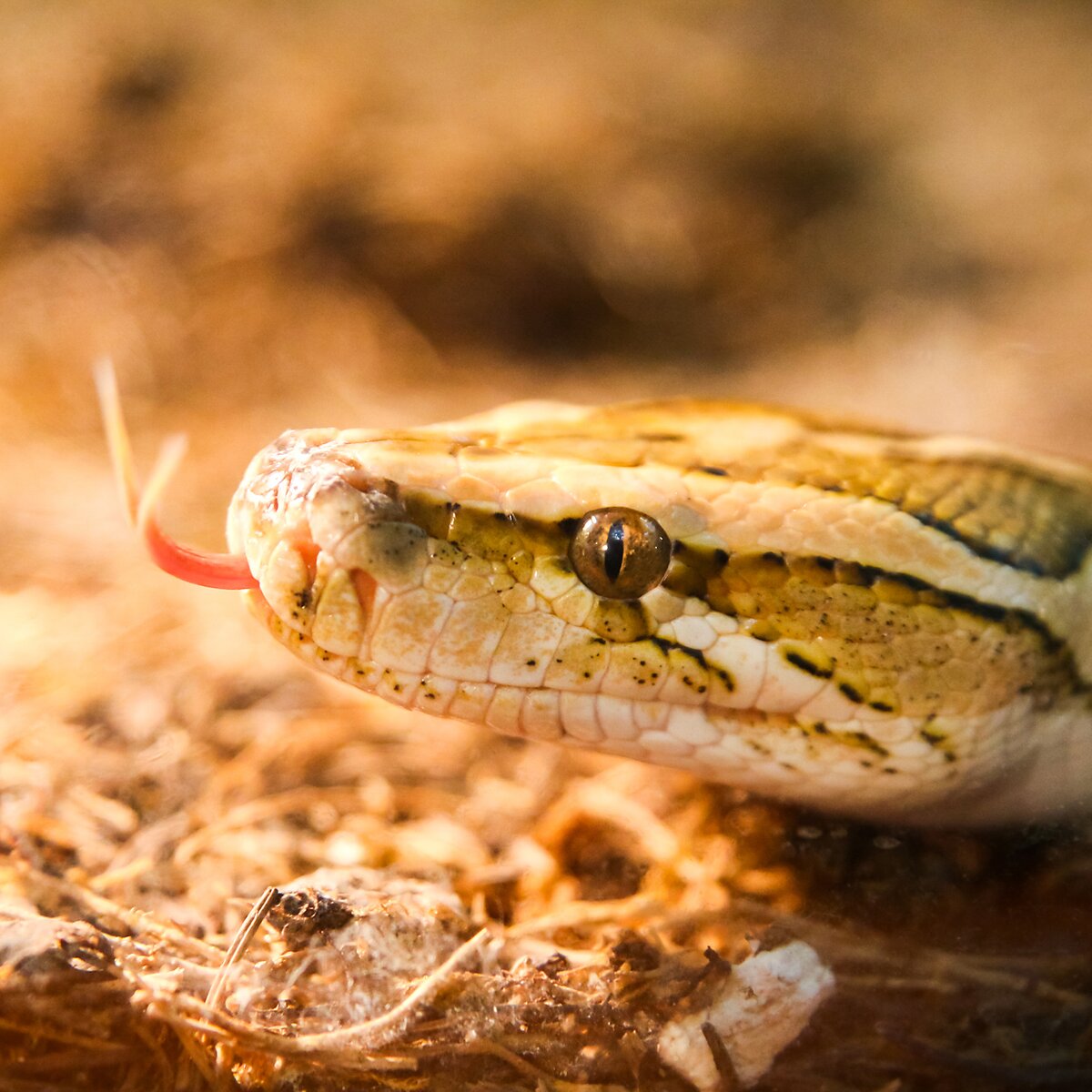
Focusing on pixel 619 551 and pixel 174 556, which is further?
pixel 174 556

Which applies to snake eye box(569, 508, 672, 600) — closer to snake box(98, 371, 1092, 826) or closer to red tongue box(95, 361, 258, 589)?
snake box(98, 371, 1092, 826)

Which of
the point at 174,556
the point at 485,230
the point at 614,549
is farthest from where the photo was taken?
the point at 485,230

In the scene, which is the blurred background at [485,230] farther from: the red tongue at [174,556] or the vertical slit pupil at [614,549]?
the vertical slit pupil at [614,549]

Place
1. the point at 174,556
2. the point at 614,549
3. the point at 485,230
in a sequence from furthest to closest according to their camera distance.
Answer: the point at 485,230, the point at 174,556, the point at 614,549

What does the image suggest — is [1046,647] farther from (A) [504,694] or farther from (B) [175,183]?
(B) [175,183]

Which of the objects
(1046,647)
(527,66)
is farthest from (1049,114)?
(1046,647)

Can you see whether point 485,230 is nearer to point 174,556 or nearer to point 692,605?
point 174,556

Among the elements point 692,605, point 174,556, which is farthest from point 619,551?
point 174,556

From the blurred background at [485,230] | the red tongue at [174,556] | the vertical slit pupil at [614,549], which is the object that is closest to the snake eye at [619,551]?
the vertical slit pupil at [614,549]
